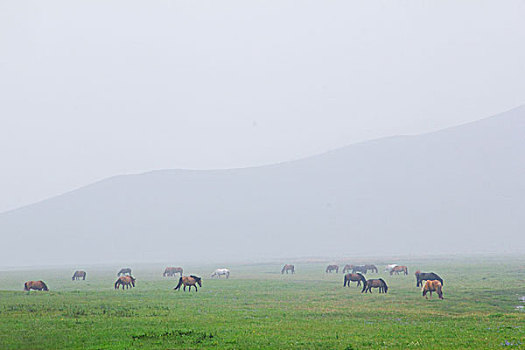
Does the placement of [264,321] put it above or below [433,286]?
below

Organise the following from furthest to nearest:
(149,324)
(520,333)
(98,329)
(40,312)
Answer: (40,312), (149,324), (98,329), (520,333)

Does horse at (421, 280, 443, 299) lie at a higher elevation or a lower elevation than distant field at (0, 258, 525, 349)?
higher

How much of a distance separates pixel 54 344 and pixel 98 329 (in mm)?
3081

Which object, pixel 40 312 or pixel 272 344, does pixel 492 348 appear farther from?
pixel 40 312

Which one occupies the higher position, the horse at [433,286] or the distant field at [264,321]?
the horse at [433,286]

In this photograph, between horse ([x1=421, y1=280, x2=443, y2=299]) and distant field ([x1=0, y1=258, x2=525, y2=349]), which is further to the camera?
horse ([x1=421, y1=280, x2=443, y2=299])

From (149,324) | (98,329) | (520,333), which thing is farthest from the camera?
(149,324)

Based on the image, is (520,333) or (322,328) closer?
(520,333)

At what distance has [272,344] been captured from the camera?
1859cm

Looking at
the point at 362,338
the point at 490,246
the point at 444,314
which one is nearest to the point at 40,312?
the point at 362,338

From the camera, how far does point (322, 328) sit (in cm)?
2212

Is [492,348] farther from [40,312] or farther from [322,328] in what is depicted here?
[40,312]

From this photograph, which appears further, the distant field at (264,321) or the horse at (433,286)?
the horse at (433,286)

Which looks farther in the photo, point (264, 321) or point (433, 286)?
point (433, 286)
